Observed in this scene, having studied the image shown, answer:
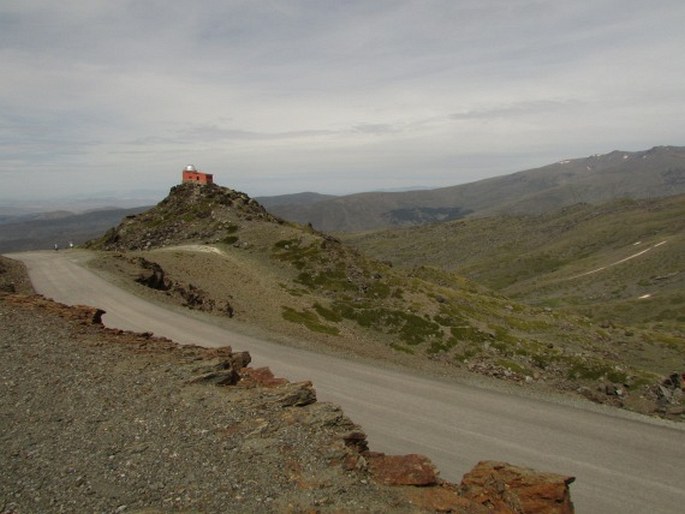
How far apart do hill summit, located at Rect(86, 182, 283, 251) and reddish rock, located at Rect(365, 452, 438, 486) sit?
5732cm

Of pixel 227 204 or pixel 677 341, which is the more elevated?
pixel 227 204

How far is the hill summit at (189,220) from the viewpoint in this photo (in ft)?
234

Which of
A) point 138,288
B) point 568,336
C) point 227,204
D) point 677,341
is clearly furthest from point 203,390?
point 677,341

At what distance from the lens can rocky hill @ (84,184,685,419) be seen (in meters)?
40.5

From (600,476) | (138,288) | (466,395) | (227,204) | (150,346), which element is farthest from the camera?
(227,204)

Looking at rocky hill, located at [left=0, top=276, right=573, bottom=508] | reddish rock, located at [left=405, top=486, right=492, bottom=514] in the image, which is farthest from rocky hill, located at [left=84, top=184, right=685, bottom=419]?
reddish rock, located at [left=405, top=486, right=492, bottom=514]

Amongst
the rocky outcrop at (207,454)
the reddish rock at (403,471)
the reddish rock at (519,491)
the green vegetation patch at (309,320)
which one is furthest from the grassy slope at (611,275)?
the reddish rock at (403,471)

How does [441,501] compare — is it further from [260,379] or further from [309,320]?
[309,320]

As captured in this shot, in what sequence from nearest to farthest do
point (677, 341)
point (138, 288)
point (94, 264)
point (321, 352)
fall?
point (321, 352) → point (138, 288) → point (94, 264) → point (677, 341)

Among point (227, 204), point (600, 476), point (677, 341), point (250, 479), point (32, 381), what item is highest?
point (227, 204)

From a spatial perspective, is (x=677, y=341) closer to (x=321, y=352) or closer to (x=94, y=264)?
(x=321, y=352)

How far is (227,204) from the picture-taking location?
79.8m

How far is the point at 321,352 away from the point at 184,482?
2069 centimetres

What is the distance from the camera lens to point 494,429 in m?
22.7
